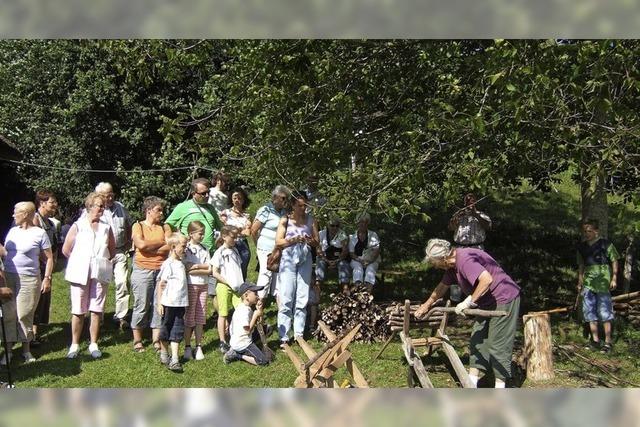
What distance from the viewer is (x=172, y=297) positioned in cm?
575

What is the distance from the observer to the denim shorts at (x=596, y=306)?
6824 millimetres

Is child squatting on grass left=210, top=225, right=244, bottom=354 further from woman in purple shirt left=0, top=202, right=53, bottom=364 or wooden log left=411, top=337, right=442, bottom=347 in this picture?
wooden log left=411, top=337, right=442, bottom=347

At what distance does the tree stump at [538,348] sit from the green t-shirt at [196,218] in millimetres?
3163

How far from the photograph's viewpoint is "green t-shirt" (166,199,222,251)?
6520 millimetres

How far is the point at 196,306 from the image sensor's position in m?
6.06

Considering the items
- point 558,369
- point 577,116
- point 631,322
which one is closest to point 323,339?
point 558,369

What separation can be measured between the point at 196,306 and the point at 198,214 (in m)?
1.00

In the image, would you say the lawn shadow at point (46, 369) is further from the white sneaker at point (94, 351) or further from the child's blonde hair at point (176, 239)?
the child's blonde hair at point (176, 239)

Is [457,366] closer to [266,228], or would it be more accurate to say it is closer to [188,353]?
[188,353]

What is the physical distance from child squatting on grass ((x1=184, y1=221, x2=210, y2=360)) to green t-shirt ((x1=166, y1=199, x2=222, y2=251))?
0.35 meters

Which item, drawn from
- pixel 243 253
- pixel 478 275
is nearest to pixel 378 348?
pixel 243 253

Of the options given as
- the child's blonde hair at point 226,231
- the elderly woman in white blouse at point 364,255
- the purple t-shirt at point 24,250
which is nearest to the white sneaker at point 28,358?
the purple t-shirt at point 24,250

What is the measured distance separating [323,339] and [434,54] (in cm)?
296

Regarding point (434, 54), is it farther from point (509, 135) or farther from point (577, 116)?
point (577, 116)
